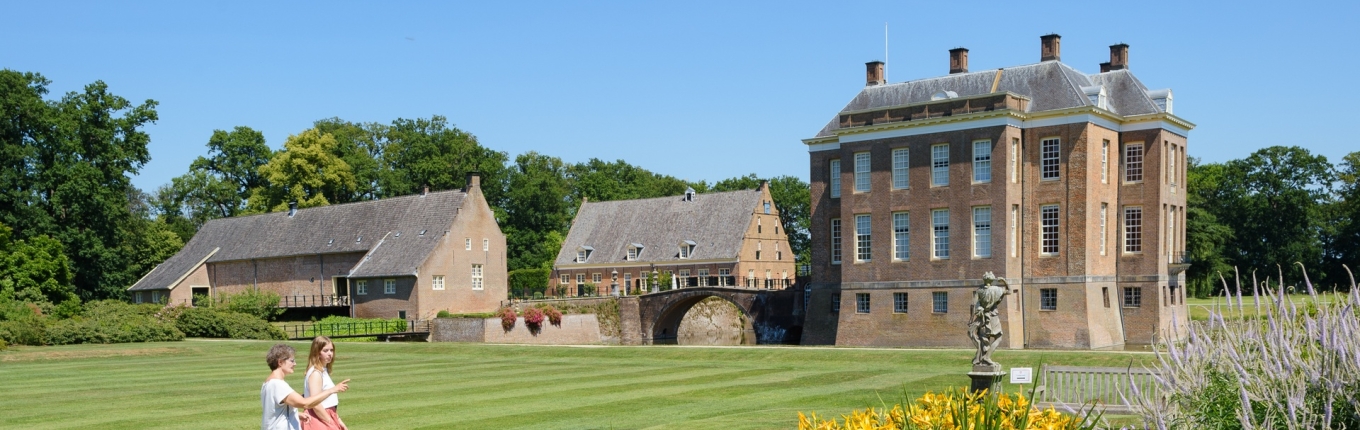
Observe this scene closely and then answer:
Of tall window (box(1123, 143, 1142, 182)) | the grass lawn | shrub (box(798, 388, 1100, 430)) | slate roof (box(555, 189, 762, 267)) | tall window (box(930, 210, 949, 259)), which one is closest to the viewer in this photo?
shrub (box(798, 388, 1100, 430))

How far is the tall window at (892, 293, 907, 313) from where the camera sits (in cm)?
4453

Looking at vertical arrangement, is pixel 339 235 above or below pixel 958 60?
below

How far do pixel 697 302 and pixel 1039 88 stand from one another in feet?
76.2

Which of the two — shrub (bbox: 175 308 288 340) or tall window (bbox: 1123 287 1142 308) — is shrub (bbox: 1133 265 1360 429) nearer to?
tall window (bbox: 1123 287 1142 308)

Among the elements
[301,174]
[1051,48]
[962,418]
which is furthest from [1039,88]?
[301,174]

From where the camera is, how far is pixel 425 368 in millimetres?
29875

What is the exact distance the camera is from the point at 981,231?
4309cm

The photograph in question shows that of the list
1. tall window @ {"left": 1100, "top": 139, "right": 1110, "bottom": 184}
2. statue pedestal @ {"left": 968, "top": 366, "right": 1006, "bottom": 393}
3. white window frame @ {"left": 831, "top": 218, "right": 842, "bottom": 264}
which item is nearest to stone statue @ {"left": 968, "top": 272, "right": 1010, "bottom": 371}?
statue pedestal @ {"left": 968, "top": 366, "right": 1006, "bottom": 393}

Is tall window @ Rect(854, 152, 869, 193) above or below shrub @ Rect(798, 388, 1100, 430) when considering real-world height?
above

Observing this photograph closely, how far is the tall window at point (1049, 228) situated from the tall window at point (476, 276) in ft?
99.7

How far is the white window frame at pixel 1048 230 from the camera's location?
4266cm

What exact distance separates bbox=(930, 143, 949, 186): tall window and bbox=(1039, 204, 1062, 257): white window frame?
358cm

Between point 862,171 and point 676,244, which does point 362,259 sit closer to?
point 676,244

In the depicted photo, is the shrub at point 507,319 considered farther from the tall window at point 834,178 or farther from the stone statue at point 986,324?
the stone statue at point 986,324
